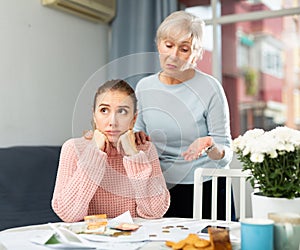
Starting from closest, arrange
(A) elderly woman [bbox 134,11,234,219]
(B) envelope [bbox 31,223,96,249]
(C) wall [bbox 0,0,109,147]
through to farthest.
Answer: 1. (B) envelope [bbox 31,223,96,249]
2. (A) elderly woman [bbox 134,11,234,219]
3. (C) wall [bbox 0,0,109,147]

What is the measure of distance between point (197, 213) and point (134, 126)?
0.40 meters

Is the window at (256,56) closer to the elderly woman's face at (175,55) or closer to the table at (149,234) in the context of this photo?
the elderly woman's face at (175,55)

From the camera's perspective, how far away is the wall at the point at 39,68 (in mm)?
2332

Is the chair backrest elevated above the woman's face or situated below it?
below

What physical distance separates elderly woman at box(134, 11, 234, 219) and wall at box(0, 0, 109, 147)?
4.01ft

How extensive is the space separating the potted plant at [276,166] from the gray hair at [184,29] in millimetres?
459

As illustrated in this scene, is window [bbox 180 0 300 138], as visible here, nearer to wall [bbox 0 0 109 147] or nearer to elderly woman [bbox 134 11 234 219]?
wall [bbox 0 0 109 147]

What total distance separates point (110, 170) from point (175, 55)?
35 centimetres

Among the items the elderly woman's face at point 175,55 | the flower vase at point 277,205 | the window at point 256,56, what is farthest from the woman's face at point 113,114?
the window at point 256,56

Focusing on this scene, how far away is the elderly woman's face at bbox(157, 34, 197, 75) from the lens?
1.18 m

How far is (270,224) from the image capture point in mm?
792

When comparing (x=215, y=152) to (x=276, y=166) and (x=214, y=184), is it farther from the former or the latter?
(x=276, y=166)

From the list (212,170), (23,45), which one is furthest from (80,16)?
(212,170)

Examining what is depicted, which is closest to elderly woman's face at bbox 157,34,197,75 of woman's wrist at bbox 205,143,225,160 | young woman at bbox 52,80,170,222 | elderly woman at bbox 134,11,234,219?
elderly woman at bbox 134,11,234,219
